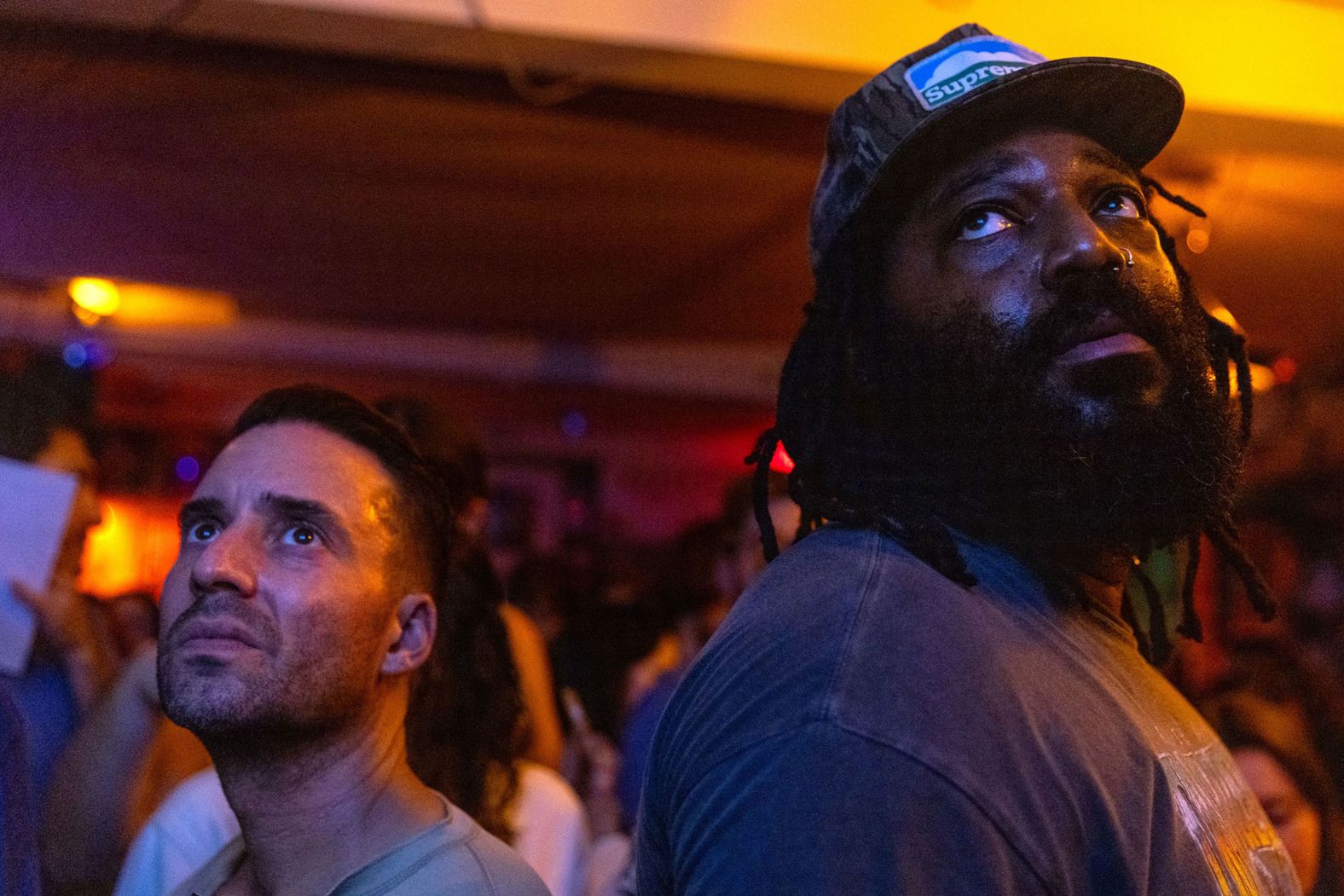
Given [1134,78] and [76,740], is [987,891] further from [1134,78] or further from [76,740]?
[76,740]

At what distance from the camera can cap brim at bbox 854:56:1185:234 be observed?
1.22 metres

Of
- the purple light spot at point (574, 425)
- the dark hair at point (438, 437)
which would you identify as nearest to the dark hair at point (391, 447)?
the dark hair at point (438, 437)

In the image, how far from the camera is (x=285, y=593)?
1.48 metres

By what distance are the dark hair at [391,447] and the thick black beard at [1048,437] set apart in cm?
74

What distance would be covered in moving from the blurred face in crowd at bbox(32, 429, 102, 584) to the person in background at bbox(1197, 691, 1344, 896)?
2.28 metres

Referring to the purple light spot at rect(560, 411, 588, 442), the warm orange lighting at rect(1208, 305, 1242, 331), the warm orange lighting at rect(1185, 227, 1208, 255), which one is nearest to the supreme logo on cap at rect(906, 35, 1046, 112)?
the warm orange lighting at rect(1208, 305, 1242, 331)

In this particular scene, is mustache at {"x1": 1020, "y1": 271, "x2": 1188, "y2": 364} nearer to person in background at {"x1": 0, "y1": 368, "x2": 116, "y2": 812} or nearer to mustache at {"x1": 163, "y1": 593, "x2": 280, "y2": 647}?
mustache at {"x1": 163, "y1": 593, "x2": 280, "y2": 647}

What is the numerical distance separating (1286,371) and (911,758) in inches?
299

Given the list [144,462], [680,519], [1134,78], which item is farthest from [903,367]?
[680,519]

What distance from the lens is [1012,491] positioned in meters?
1.15

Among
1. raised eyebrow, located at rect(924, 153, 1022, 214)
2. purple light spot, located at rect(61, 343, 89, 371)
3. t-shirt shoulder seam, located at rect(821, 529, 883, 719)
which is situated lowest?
t-shirt shoulder seam, located at rect(821, 529, 883, 719)

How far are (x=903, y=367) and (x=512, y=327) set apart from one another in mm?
6796

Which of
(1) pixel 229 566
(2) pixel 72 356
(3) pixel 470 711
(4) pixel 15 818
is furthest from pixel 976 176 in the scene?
(2) pixel 72 356

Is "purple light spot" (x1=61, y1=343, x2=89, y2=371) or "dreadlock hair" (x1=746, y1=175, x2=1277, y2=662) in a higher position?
"purple light spot" (x1=61, y1=343, x2=89, y2=371)
